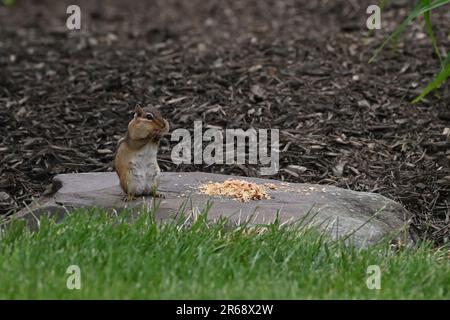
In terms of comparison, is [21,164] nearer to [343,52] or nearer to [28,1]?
[343,52]

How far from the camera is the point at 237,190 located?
5977 mm

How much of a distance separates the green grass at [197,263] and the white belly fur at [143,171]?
38cm

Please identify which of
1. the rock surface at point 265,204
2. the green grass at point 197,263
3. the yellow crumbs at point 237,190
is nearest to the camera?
the green grass at point 197,263

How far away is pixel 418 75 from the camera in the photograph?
28.0 feet

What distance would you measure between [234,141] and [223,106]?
669 millimetres

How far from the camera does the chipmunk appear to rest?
5.66 meters

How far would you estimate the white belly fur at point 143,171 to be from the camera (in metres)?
5.75

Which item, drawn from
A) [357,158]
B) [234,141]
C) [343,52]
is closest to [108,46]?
[343,52]

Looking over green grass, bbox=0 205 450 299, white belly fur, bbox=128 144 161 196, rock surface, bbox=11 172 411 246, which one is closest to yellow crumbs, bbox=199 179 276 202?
rock surface, bbox=11 172 411 246

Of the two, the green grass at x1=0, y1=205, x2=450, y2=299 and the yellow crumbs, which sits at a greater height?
the yellow crumbs

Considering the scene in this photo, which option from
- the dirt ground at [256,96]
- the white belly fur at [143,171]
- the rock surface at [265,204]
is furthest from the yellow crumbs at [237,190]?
the dirt ground at [256,96]

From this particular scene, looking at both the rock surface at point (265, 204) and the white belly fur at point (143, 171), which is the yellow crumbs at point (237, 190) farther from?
the white belly fur at point (143, 171)

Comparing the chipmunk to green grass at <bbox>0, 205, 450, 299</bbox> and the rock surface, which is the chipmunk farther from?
green grass at <bbox>0, 205, 450, 299</bbox>

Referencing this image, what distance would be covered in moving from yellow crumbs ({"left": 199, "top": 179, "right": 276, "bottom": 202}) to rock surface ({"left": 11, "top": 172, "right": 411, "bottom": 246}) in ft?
0.18
